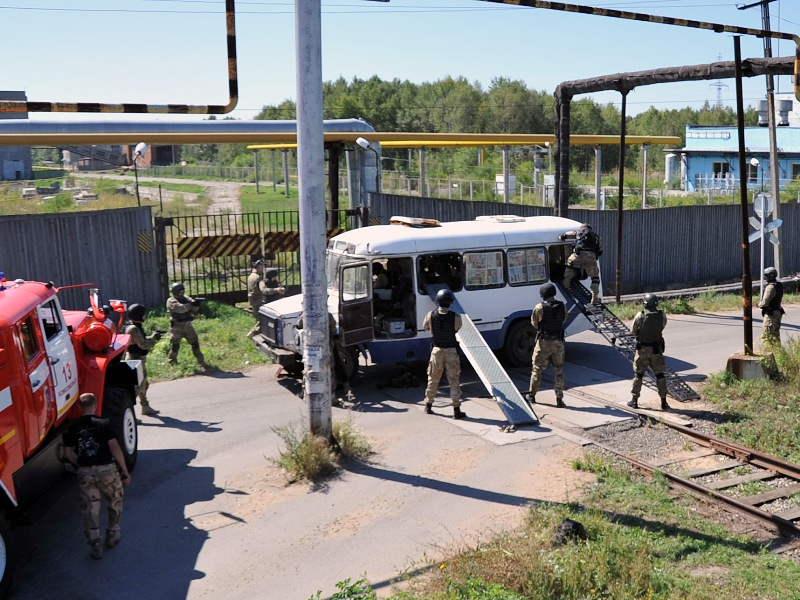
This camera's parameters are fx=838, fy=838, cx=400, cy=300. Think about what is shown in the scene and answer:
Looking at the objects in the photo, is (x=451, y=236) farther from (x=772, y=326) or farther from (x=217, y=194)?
(x=217, y=194)

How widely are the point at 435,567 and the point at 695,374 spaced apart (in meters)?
8.13

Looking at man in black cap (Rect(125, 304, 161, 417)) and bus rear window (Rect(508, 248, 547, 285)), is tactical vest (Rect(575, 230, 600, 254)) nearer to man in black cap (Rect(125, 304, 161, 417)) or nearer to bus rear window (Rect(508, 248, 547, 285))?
bus rear window (Rect(508, 248, 547, 285))

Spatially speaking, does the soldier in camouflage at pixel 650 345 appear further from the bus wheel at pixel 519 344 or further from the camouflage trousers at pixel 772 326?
the camouflage trousers at pixel 772 326

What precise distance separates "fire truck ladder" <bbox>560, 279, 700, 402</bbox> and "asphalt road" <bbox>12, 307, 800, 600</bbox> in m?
0.41

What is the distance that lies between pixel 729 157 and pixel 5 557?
52810mm

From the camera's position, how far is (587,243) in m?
14.3

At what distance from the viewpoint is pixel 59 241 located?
1767cm

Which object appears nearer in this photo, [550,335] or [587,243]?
[550,335]

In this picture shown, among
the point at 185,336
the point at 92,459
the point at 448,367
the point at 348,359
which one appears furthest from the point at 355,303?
the point at 92,459

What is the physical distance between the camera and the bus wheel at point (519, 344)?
1432 centimetres

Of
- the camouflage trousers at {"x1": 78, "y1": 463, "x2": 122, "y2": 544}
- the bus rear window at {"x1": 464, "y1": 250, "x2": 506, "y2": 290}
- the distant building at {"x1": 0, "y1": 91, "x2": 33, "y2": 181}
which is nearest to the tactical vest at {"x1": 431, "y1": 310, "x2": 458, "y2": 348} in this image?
the bus rear window at {"x1": 464, "y1": 250, "x2": 506, "y2": 290}

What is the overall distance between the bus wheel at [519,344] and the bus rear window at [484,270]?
84 cm

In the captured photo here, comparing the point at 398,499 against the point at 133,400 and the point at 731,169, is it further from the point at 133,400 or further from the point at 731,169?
the point at 731,169

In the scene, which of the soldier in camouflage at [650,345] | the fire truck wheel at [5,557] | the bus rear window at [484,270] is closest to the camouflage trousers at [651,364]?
the soldier in camouflage at [650,345]
